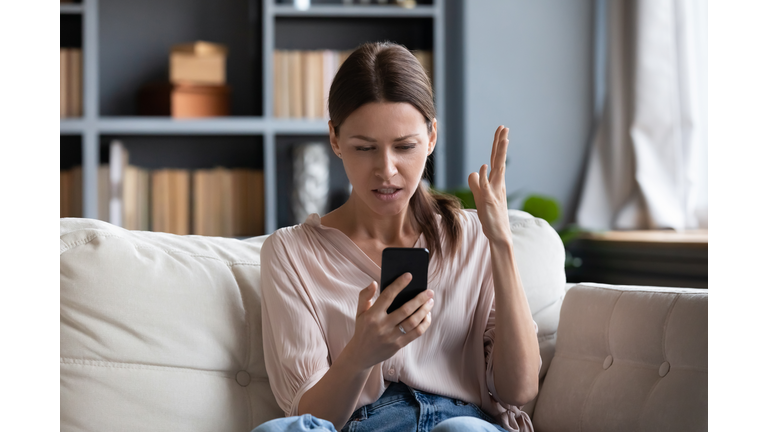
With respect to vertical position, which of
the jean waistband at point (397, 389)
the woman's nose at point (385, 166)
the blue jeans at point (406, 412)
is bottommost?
the blue jeans at point (406, 412)

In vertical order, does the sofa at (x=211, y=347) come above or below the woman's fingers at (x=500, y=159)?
below

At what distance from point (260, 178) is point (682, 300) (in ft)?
7.00

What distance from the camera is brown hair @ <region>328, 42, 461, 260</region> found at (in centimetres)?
117

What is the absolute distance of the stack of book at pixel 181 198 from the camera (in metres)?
2.86

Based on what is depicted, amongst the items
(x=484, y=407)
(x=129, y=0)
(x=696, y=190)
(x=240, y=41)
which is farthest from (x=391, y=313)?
(x=129, y=0)

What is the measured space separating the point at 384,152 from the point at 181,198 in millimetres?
1993

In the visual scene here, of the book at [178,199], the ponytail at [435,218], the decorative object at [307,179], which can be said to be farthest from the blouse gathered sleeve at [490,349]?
the book at [178,199]

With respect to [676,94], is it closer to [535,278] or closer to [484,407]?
[535,278]

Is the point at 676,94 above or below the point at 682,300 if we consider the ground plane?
above

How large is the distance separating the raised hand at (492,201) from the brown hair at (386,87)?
16cm

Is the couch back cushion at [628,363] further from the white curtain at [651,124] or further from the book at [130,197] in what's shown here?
the book at [130,197]

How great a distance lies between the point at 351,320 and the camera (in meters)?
1.21

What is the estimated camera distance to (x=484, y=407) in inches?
48.6
